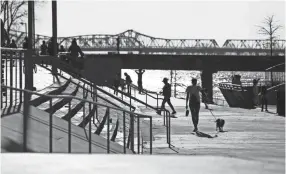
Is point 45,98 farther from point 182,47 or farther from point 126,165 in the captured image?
point 182,47

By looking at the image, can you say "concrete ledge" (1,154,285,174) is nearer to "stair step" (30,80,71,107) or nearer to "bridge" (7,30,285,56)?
"stair step" (30,80,71,107)

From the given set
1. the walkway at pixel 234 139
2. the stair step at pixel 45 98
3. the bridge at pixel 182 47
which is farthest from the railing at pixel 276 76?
the bridge at pixel 182 47

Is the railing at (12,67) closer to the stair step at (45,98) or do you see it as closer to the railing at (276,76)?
the stair step at (45,98)

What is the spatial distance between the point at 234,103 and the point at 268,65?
3734cm

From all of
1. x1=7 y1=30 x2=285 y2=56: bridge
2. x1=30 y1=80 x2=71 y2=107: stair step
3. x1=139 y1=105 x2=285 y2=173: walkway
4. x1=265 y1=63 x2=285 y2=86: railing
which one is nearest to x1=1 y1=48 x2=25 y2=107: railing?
x1=30 y1=80 x2=71 y2=107: stair step

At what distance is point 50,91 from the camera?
51.3ft

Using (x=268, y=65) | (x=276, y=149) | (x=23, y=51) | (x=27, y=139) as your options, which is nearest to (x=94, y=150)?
(x=27, y=139)

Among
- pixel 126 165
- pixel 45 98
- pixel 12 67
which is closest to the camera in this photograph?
pixel 126 165

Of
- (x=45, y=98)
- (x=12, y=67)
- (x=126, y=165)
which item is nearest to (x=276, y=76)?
(x=12, y=67)

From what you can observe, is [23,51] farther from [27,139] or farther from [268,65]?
[268,65]

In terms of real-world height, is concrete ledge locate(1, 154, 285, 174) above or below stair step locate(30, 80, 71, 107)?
below

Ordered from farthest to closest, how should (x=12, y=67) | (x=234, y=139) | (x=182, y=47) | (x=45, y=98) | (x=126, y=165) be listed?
(x=182, y=47)
(x=234, y=139)
(x=12, y=67)
(x=45, y=98)
(x=126, y=165)

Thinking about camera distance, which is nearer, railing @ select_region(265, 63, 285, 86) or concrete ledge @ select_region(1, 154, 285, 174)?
concrete ledge @ select_region(1, 154, 285, 174)

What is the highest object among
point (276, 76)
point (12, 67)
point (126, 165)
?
point (12, 67)
